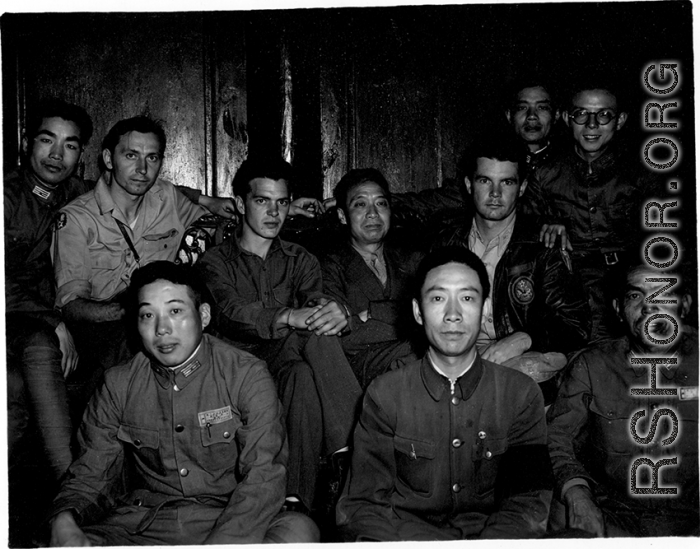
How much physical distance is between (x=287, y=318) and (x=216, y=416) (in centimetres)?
64

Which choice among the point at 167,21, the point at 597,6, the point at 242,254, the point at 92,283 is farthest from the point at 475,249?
the point at 167,21

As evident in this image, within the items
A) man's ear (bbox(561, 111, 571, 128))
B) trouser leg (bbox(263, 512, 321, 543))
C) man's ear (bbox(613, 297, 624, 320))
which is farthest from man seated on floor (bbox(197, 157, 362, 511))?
man's ear (bbox(561, 111, 571, 128))

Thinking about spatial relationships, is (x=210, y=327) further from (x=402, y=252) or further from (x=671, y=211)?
(x=671, y=211)

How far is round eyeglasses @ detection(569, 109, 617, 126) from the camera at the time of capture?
4.62m

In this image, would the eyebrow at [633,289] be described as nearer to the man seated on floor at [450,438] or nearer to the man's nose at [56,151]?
the man seated on floor at [450,438]

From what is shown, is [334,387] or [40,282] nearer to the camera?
[334,387]

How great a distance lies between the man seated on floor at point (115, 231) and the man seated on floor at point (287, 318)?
1.35 ft

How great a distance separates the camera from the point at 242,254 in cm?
416

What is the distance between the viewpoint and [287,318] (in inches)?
148

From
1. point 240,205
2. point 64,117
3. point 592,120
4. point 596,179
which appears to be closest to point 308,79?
point 240,205

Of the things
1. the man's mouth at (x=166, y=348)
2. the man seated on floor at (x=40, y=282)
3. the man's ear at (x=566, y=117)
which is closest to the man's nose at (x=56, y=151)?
the man seated on floor at (x=40, y=282)

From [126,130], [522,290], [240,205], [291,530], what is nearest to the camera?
[291,530]

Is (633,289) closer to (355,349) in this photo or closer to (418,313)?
(418,313)

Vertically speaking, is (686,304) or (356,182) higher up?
(356,182)
